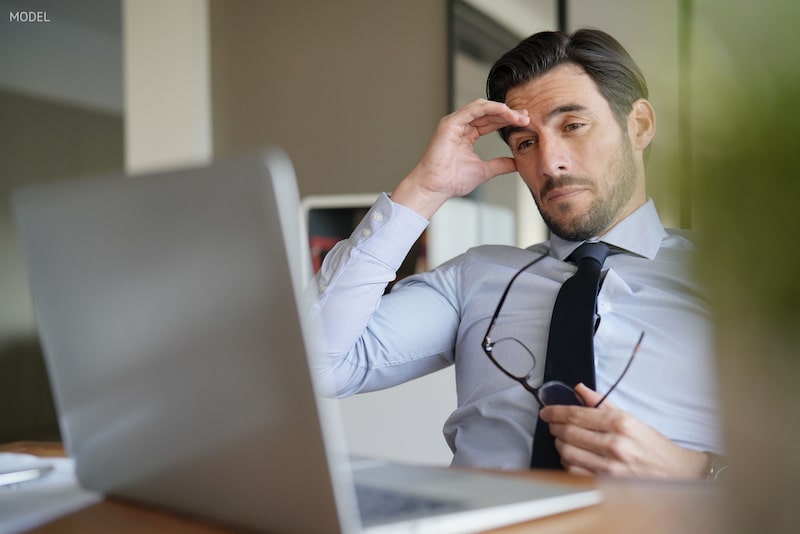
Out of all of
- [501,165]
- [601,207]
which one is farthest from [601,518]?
[501,165]

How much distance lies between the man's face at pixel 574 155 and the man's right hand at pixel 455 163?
Result: 5 cm

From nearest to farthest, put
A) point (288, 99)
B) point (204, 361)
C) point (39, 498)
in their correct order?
1. point (204, 361)
2. point (39, 498)
3. point (288, 99)

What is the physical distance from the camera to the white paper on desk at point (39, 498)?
0.62 m

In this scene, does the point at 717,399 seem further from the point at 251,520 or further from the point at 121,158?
the point at 121,158

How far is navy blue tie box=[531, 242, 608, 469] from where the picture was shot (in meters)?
1.28

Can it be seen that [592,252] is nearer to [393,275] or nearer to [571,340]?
[571,340]

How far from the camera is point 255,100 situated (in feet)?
11.3

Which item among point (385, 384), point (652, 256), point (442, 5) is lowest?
point (385, 384)

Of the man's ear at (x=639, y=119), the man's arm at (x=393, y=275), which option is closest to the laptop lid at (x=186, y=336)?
the man's arm at (x=393, y=275)

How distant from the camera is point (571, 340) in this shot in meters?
1.36

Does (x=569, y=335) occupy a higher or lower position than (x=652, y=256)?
lower

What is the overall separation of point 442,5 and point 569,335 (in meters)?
1.96

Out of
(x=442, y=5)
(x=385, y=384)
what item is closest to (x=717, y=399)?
(x=385, y=384)

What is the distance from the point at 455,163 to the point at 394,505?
1.15 meters
